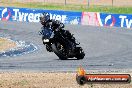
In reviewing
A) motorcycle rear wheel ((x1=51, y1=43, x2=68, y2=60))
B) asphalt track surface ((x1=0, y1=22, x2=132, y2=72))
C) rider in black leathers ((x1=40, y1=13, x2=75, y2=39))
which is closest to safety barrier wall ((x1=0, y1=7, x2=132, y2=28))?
asphalt track surface ((x1=0, y1=22, x2=132, y2=72))

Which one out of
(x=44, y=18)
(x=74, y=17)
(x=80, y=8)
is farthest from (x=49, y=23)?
(x=80, y=8)

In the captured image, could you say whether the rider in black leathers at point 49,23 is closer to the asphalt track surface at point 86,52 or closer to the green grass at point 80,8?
the asphalt track surface at point 86,52

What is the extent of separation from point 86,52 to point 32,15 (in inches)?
861

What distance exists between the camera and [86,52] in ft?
92.1

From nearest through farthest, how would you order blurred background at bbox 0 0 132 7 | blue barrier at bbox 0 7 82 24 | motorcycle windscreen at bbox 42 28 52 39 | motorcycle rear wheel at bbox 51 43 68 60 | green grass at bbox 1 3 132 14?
motorcycle windscreen at bbox 42 28 52 39 → motorcycle rear wheel at bbox 51 43 68 60 → blue barrier at bbox 0 7 82 24 → green grass at bbox 1 3 132 14 → blurred background at bbox 0 0 132 7

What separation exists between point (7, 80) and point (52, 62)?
21.2 feet

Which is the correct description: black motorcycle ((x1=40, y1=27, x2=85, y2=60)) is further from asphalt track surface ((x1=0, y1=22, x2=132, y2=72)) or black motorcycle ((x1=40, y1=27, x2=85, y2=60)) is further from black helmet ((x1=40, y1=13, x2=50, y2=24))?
black helmet ((x1=40, y1=13, x2=50, y2=24))

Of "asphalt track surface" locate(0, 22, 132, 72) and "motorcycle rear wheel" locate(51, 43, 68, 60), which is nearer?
"motorcycle rear wheel" locate(51, 43, 68, 60)

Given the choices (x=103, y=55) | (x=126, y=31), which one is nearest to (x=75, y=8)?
(x=126, y=31)

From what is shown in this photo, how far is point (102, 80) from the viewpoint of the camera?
11430 millimetres

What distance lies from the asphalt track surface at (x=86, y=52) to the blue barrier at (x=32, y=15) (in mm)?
1754

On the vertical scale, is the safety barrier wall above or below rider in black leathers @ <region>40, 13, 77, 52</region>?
below

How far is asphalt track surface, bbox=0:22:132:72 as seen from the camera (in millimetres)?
21250

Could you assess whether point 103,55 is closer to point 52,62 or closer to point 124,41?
point 52,62
